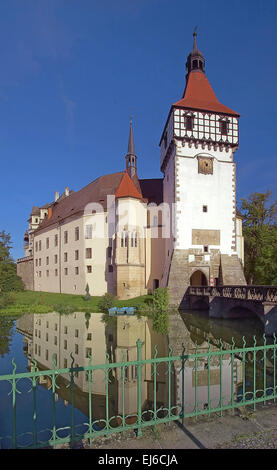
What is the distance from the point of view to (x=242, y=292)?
18.5 meters

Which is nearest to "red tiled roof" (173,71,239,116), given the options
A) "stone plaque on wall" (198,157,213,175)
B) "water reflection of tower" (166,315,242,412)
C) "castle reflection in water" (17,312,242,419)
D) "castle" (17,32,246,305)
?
"castle" (17,32,246,305)

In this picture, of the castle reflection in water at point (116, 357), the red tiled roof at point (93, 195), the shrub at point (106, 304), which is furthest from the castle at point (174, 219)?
the castle reflection in water at point (116, 357)

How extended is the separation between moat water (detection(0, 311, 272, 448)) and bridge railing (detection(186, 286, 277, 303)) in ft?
5.41

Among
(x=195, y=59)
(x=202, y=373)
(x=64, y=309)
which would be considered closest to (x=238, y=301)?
(x=202, y=373)

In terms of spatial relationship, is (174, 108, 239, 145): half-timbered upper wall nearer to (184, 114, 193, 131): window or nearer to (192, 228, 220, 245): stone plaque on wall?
(184, 114, 193, 131): window

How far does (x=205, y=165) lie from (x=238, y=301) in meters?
14.4

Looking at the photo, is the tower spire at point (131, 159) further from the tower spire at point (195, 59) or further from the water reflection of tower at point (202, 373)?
the water reflection of tower at point (202, 373)

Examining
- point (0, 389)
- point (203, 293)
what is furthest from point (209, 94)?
point (0, 389)

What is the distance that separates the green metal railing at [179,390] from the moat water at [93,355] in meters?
0.08

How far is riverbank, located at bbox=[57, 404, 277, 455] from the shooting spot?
3.67 m

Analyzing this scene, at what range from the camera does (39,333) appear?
1571 centimetres

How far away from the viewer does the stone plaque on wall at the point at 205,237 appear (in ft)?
88.2
